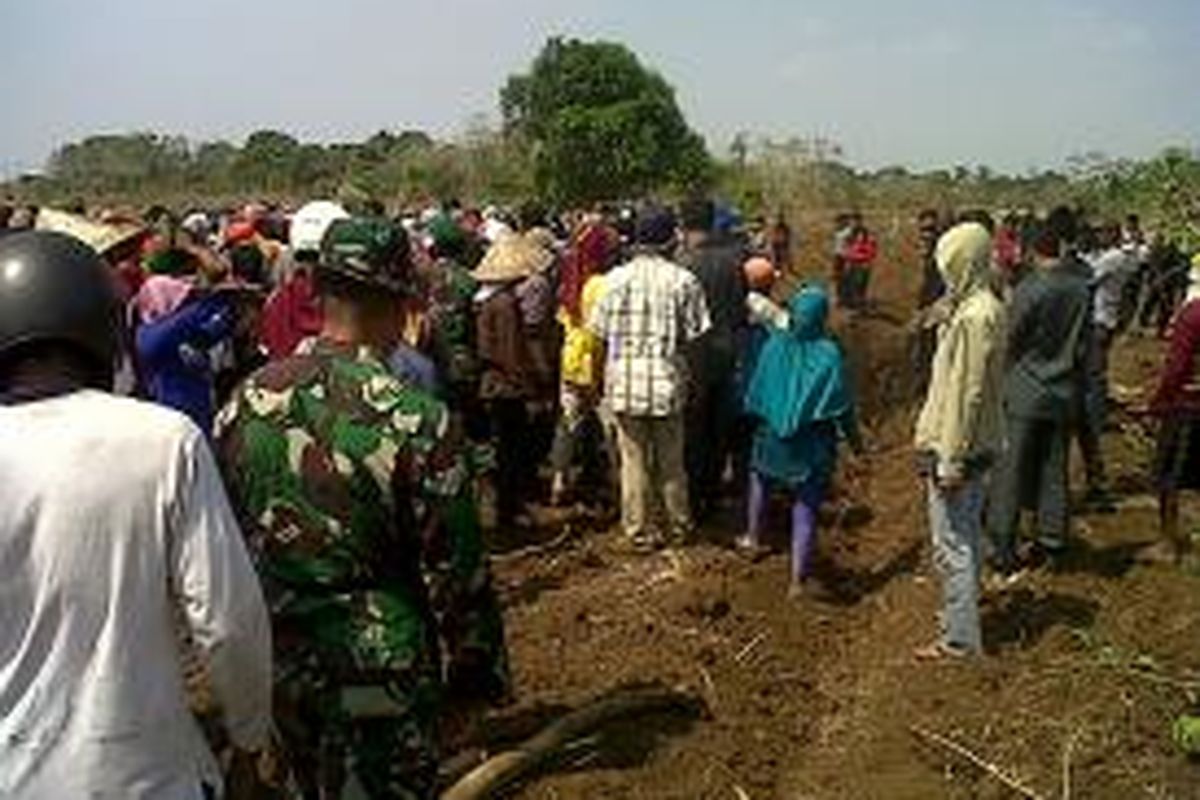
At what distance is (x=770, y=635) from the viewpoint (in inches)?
337

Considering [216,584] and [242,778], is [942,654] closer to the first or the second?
[242,778]

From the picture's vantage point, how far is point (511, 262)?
10133 millimetres

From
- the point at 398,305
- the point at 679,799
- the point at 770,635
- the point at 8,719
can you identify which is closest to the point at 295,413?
the point at 398,305

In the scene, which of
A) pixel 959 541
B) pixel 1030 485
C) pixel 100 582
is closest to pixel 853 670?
pixel 959 541

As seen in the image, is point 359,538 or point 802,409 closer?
point 359,538

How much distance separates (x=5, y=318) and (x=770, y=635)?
19.6 feet

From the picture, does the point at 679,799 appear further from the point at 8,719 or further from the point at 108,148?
the point at 108,148

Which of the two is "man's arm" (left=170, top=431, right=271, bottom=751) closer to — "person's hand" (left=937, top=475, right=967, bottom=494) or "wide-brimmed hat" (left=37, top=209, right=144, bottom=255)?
"person's hand" (left=937, top=475, right=967, bottom=494)

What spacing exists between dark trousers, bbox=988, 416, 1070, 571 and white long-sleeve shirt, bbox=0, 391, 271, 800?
22.8 ft

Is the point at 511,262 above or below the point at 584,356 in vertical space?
above

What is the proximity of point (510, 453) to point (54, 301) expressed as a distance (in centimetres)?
749

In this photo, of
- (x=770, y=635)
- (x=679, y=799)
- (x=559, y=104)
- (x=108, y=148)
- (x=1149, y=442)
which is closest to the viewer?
(x=679, y=799)

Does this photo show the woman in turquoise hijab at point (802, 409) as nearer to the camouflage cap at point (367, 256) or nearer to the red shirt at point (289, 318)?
the red shirt at point (289, 318)

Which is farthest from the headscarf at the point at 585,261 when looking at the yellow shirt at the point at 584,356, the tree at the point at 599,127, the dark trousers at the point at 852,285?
the tree at the point at 599,127
